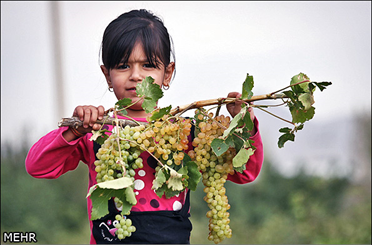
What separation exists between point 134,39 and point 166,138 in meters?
0.45

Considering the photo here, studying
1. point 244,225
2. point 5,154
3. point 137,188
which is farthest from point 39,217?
point 137,188

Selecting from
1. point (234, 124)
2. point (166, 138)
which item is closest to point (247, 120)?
point (234, 124)

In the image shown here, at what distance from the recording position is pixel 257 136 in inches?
54.1

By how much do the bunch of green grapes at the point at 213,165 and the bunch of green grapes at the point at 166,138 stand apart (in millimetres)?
61

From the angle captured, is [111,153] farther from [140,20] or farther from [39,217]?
[39,217]

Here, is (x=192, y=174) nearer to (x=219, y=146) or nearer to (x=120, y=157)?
(x=219, y=146)

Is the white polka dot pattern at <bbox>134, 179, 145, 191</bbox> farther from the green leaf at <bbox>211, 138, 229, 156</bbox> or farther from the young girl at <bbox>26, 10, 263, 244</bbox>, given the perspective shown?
the green leaf at <bbox>211, 138, 229, 156</bbox>

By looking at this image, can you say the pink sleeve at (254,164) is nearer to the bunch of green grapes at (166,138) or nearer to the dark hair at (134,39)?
the bunch of green grapes at (166,138)

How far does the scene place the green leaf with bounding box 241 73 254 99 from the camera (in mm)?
1138

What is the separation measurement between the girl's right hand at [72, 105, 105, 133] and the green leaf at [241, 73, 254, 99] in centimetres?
43

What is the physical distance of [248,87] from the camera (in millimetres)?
1160

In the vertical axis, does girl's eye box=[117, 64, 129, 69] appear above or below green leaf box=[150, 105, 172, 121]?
above

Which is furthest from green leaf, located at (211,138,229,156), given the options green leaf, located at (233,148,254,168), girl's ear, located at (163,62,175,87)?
girl's ear, located at (163,62,175,87)

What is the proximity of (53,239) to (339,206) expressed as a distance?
9.53 feet
